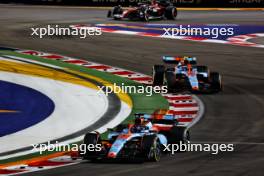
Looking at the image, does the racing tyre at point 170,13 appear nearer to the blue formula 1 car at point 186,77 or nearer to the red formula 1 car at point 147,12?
the red formula 1 car at point 147,12

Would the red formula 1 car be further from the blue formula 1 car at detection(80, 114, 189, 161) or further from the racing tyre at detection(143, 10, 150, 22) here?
the blue formula 1 car at detection(80, 114, 189, 161)

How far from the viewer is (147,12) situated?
44188 millimetres

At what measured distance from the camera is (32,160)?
Result: 17.7 meters

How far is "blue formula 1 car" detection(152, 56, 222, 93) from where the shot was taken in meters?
26.0

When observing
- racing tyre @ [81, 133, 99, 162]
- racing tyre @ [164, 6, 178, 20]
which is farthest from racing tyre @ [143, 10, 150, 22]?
racing tyre @ [81, 133, 99, 162]

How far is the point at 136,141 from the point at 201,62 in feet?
48.5

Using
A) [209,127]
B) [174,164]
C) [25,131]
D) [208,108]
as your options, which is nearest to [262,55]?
[208,108]

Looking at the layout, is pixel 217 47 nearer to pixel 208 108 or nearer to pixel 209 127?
pixel 208 108

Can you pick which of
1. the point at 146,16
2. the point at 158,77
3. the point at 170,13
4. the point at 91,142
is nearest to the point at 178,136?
the point at 91,142

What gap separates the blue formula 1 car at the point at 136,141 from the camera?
17156 millimetres

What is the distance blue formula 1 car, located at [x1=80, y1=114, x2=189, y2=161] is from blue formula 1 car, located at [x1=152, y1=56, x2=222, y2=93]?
7450mm

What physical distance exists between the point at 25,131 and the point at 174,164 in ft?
15.8

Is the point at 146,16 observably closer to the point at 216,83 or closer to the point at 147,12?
the point at 147,12

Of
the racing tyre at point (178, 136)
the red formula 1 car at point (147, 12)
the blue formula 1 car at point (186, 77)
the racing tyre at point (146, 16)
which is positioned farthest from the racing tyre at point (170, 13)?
the racing tyre at point (178, 136)
